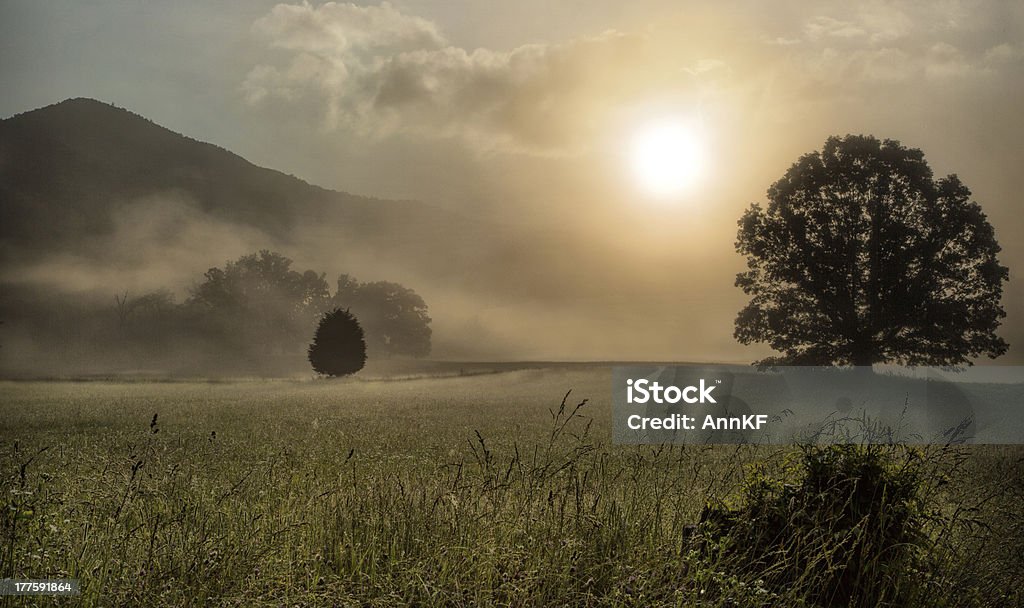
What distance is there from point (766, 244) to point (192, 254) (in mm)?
137023

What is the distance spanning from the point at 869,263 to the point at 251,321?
7161cm

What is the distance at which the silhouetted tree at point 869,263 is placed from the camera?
106ft

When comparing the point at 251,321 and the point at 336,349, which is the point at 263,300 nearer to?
the point at 251,321

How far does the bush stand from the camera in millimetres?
6320

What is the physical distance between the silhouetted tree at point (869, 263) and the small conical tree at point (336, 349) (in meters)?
36.8

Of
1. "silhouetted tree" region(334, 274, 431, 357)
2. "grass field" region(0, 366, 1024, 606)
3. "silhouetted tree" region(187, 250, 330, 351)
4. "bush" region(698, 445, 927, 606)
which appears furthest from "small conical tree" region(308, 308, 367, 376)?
"bush" region(698, 445, 927, 606)

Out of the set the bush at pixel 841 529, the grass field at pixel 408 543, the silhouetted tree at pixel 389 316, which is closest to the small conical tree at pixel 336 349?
the silhouetted tree at pixel 389 316

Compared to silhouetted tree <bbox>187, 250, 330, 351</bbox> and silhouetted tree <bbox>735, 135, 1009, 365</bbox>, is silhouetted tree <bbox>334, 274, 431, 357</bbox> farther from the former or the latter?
silhouetted tree <bbox>735, 135, 1009, 365</bbox>

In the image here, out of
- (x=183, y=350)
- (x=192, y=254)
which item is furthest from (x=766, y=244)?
(x=192, y=254)

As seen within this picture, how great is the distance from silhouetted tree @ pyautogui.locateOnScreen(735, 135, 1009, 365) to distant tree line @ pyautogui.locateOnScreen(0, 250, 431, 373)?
200 feet

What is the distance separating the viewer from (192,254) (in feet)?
500

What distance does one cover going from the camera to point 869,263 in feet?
110

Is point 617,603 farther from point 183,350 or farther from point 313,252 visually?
point 313,252

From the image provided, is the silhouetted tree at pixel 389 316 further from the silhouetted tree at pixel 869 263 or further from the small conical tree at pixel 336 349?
the silhouetted tree at pixel 869 263
